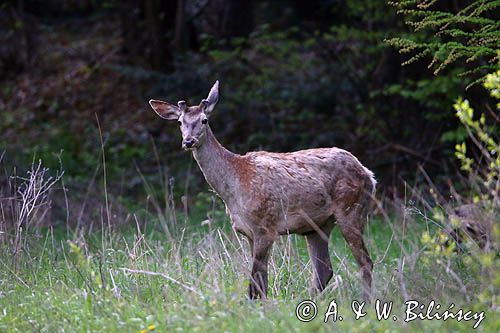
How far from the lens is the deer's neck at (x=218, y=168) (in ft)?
26.2

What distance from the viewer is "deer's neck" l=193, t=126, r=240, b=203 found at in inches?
315

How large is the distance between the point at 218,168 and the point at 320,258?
126 cm

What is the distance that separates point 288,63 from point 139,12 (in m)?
3.50

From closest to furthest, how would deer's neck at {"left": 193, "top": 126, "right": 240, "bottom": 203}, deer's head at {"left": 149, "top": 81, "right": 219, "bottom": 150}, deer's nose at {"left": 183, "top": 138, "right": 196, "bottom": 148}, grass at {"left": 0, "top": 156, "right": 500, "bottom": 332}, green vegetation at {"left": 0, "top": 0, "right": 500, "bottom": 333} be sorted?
grass at {"left": 0, "top": 156, "right": 500, "bottom": 332}
green vegetation at {"left": 0, "top": 0, "right": 500, "bottom": 333}
deer's nose at {"left": 183, "top": 138, "right": 196, "bottom": 148}
deer's head at {"left": 149, "top": 81, "right": 219, "bottom": 150}
deer's neck at {"left": 193, "top": 126, "right": 240, "bottom": 203}

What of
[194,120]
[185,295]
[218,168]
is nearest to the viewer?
[185,295]

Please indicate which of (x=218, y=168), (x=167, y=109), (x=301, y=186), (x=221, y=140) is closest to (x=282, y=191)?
(x=301, y=186)

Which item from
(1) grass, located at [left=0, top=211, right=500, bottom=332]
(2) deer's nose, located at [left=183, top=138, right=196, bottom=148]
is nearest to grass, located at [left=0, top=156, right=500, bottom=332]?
(1) grass, located at [left=0, top=211, right=500, bottom=332]

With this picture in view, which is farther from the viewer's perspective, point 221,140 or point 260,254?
point 221,140

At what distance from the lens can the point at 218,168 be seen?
26.4 ft

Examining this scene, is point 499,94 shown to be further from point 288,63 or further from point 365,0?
point 288,63

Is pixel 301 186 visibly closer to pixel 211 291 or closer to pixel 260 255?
pixel 260 255

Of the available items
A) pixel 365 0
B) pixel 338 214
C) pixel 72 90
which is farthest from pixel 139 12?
pixel 338 214

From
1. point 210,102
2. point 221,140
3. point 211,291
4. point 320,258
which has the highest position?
point 210,102

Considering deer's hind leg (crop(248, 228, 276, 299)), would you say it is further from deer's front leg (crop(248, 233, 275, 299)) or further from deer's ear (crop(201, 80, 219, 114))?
deer's ear (crop(201, 80, 219, 114))
